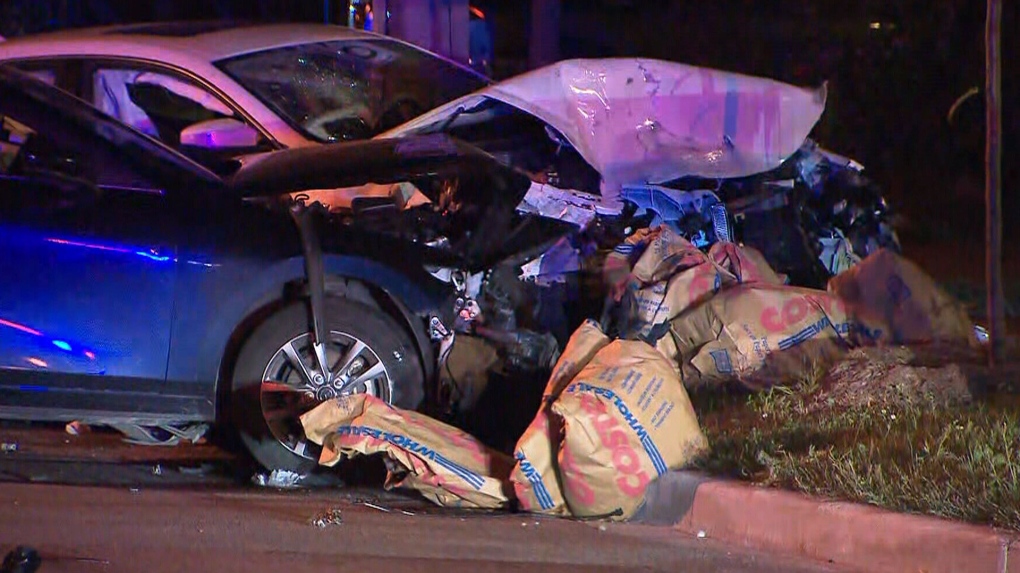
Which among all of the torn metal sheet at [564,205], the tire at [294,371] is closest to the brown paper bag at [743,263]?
the torn metal sheet at [564,205]

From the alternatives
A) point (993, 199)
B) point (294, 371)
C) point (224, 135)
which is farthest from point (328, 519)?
point (993, 199)

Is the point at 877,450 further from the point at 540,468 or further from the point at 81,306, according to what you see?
the point at 81,306

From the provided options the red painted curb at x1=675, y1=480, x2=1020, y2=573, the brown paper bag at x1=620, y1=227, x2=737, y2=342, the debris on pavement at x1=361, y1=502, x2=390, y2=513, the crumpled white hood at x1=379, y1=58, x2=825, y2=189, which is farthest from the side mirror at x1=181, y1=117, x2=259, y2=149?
the red painted curb at x1=675, y1=480, x2=1020, y2=573

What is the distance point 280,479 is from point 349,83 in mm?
2821

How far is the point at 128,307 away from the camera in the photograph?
5957mm

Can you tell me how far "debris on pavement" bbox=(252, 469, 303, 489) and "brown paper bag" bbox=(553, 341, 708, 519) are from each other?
1335mm

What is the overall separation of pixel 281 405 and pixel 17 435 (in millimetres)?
1663

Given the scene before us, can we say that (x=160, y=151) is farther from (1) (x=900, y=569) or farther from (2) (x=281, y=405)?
(1) (x=900, y=569)

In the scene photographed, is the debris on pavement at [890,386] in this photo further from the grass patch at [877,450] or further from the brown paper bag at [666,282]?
the brown paper bag at [666,282]

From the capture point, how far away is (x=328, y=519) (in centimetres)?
539

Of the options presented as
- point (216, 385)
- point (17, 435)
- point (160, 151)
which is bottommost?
point (17, 435)

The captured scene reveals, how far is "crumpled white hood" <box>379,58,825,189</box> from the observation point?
23.3 ft

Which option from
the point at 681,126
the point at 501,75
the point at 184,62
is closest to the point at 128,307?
the point at 184,62

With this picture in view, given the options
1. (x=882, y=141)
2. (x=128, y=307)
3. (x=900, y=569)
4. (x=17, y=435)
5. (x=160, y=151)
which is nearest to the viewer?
(x=900, y=569)
